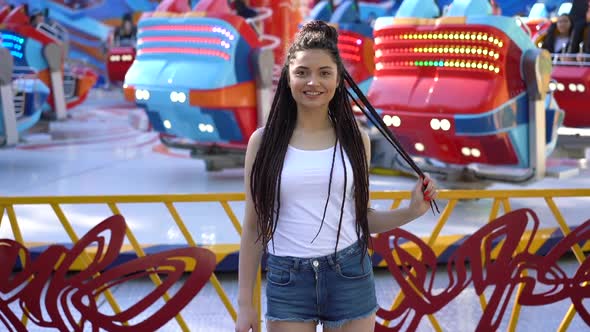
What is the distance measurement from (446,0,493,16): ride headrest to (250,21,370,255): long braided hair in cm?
338

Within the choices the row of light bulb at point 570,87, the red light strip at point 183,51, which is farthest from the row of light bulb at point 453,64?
the row of light bulb at point 570,87

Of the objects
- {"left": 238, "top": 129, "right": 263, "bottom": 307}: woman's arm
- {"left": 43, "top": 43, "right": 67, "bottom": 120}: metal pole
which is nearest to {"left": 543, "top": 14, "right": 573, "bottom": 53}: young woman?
{"left": 43, "top": 43, "right": 67, "bottom": 120}: metal pole

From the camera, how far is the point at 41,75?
10617mm

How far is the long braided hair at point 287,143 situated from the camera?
78.4 inches

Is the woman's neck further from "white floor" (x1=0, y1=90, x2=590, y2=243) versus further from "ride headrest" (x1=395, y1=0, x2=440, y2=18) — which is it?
"ride headrest" (x1=395, y1=0, x2=440, y2=18)

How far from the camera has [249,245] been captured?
6.82ft

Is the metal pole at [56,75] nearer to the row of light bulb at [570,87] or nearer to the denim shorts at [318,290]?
the row of light bulb at [570,87]

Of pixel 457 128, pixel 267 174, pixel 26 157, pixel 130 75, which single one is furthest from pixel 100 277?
pixel 26 157

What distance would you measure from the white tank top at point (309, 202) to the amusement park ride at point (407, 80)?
3226mm

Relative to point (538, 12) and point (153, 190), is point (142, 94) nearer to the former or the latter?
point (153, 190)

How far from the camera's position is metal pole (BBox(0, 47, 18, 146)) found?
7.87 meters

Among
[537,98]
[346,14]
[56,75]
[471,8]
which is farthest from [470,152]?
[56,75]

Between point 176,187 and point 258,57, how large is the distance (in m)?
1.24

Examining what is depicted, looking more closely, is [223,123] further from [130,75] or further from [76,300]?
[76,300]
